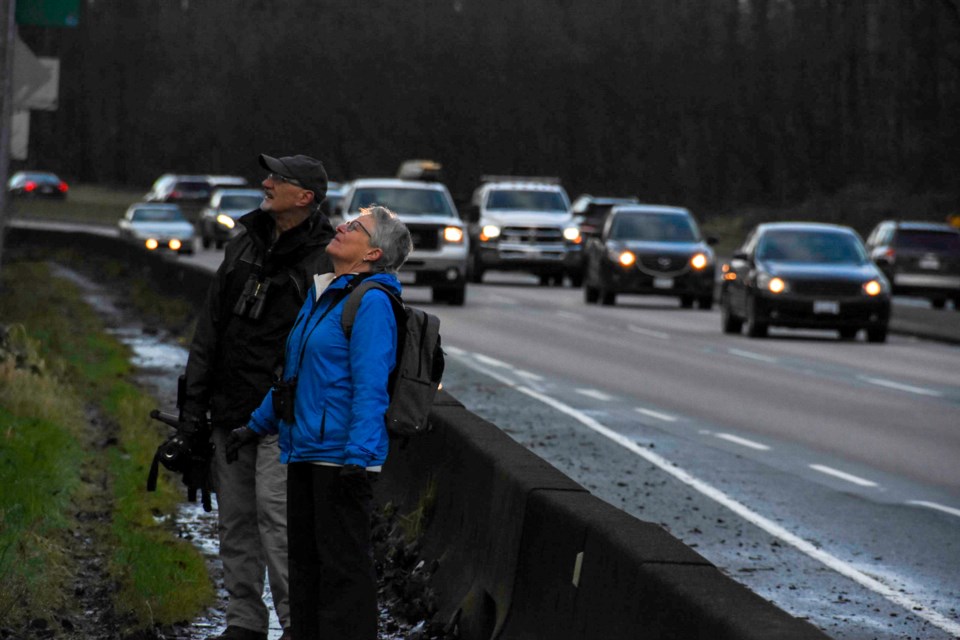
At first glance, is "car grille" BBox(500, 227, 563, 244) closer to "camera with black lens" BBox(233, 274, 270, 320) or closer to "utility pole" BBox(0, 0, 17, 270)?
"utility pole" BBox(0, 0, 17, 270)

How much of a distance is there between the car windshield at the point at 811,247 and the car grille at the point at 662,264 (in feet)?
18.8

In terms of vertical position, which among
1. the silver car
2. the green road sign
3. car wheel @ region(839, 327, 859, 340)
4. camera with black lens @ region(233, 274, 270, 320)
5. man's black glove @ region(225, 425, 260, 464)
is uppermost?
the green road sign

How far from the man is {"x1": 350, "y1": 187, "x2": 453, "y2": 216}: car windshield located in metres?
25.0

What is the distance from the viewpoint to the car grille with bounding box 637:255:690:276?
34.6 meters

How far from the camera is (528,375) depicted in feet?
67.2

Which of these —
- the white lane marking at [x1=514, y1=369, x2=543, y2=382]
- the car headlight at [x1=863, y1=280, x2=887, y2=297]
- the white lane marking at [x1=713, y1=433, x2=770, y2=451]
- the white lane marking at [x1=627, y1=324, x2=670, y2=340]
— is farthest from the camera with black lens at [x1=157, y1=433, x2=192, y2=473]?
the car headlight at [x1=863, y1=280, x2=887, y2=297]

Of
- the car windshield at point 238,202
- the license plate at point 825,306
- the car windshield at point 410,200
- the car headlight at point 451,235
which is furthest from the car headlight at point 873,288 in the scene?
the car windshield at point 238,202

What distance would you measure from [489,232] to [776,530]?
29921 mm

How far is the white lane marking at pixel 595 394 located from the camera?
1823cm

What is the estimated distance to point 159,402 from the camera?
1623 centimetres

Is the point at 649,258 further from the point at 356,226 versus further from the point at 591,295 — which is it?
the point at 356,226

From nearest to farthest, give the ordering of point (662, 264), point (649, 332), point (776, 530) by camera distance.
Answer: point (776, 530), point (649, 332), point (662, 264)

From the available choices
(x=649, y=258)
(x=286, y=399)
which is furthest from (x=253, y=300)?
(x=649, y=258)

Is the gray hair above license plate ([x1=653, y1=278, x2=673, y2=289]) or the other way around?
above
